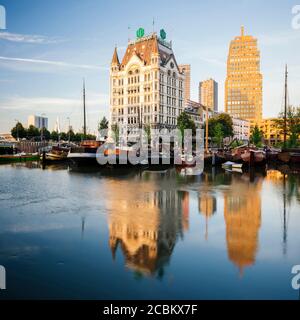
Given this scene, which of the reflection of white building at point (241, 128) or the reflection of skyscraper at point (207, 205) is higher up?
the reflection of white building at point (241, 128)

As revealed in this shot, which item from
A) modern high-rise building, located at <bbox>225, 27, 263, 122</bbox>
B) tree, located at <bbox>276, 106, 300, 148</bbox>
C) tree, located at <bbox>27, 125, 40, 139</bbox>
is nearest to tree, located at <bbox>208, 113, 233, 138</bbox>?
tree, located at <bbox>276, 106, 300, 148</bbox>

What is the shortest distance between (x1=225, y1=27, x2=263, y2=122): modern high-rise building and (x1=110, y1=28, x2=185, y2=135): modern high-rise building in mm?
92855

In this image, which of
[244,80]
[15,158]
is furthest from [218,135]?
[244,80]

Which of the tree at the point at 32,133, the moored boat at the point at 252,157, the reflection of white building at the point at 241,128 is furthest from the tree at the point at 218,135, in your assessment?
the reflection of white building at the point at 241,128

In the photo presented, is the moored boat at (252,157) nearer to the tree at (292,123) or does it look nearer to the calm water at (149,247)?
the tree at (292,123)

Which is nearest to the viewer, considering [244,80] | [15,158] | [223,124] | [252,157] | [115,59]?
[252,157]

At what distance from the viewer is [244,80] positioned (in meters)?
188

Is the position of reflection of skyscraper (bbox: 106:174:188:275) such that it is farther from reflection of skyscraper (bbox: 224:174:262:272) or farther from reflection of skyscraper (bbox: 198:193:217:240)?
reflection of skyscraper (bbox: 224:174:262:272)

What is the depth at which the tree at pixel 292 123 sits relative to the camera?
2386 inches

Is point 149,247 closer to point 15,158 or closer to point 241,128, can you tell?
point 15,158

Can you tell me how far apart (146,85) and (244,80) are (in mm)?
111701

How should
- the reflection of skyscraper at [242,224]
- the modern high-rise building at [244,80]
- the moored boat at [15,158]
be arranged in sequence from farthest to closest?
the modern high-rise building at [244,80]
the moored boat at [15,158]
the reflection of skyscraper at [242,224]

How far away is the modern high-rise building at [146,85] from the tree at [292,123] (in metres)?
40.0

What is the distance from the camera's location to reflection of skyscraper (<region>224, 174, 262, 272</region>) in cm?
852
